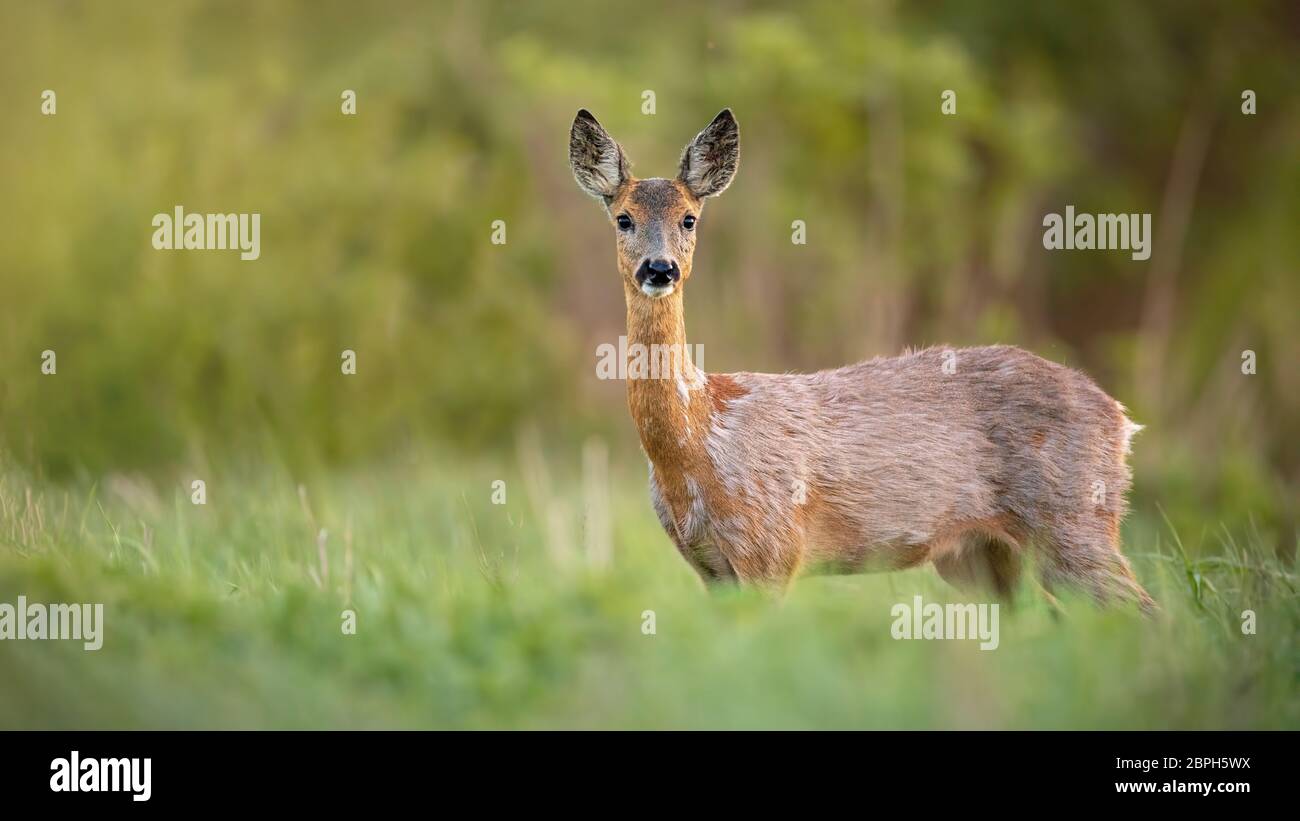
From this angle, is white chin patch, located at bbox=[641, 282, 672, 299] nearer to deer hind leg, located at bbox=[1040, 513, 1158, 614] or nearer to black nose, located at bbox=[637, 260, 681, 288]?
black nose, located at bbox=[637, 260, 681, 288]

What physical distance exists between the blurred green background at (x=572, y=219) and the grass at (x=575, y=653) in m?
4.00

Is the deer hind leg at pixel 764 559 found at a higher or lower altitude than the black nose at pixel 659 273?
lower

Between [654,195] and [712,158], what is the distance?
489mm

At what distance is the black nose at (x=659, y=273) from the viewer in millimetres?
6758

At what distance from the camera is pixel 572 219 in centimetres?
1656

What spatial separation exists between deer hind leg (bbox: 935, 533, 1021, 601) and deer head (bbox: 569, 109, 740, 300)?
1.94 meters

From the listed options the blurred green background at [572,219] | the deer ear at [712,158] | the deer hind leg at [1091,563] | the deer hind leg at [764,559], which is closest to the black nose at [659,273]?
the deer ear at [712,158]

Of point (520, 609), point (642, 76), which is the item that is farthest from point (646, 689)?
point (642, 76)

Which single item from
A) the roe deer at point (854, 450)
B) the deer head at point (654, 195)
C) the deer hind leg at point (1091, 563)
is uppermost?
the deer head at point (654, 195)

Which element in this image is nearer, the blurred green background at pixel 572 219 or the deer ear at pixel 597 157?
the deer ear at pixel 597 157

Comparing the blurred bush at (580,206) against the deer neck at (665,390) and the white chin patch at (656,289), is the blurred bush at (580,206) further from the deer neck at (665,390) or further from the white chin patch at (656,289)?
the white chin patch at (656,289)

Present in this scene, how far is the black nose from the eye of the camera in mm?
6758

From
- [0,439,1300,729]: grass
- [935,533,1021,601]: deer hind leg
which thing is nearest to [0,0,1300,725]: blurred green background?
[935,533,1021,601]: deer hind leg

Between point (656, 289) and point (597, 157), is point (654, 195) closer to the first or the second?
point (597, 157)
